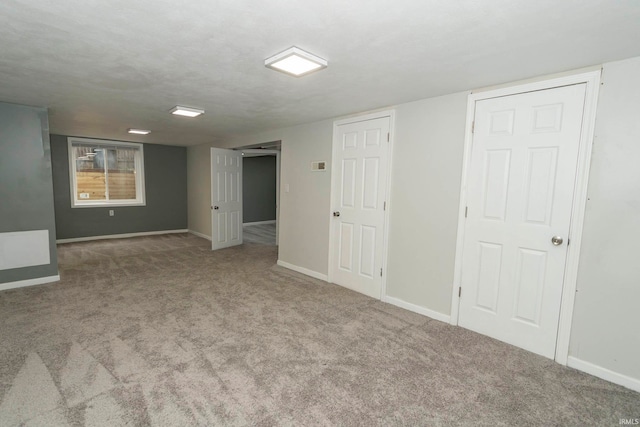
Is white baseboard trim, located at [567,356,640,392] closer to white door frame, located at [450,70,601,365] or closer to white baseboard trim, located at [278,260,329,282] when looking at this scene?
white door frame, located at [450,70,601,365]

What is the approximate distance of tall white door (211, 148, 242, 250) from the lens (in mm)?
5855

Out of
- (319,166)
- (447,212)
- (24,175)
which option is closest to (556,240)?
(447,212)

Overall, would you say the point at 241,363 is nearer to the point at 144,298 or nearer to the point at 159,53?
the point at 144,298

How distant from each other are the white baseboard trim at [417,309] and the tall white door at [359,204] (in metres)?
0.17

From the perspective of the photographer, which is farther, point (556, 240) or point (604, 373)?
point (556, 240)

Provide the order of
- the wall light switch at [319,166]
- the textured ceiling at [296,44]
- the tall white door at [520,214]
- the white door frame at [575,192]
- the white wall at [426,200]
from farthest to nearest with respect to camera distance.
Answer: the wall light switch at [319,166]
the white wall at [426,200]
the tall white door at [520,214]
the white door frame at [575,192]
the textured ceiling at [296,44]

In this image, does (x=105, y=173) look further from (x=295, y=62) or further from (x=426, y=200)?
(x=426, y=200)

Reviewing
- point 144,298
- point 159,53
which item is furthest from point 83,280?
point 159,53

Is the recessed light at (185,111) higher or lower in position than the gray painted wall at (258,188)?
higher

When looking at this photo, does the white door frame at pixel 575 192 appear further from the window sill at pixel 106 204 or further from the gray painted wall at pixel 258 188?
the window sill at pixel 106 204

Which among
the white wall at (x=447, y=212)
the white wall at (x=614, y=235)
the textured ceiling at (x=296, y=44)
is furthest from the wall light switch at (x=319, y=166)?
the white wall at (x=614, y=235)

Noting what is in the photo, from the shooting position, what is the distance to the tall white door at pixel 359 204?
137 inches

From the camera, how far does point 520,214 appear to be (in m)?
2.50

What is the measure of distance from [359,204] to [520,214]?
172cm
